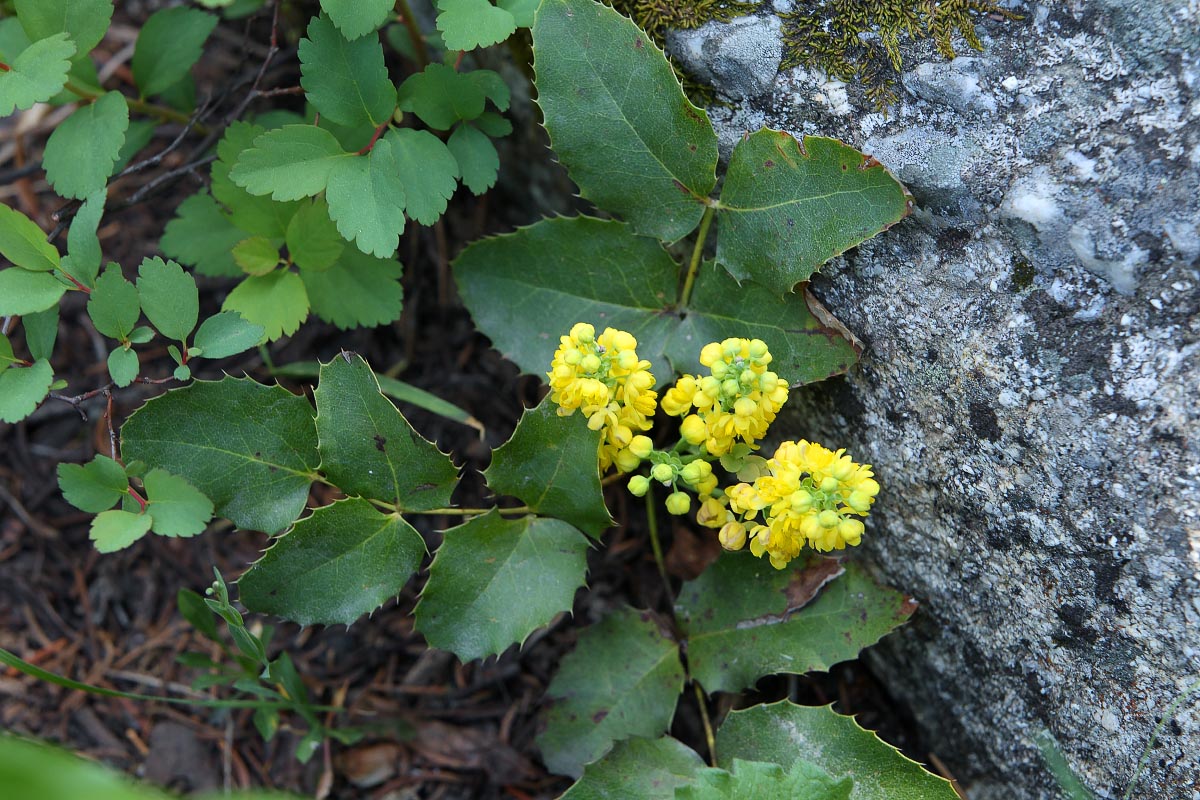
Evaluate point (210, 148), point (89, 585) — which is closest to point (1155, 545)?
point (210, 148)

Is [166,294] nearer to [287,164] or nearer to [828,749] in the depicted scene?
[287,164]

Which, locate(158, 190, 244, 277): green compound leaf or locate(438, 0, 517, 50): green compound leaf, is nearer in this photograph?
locate(438, 0, 517, 50): green compound leaf

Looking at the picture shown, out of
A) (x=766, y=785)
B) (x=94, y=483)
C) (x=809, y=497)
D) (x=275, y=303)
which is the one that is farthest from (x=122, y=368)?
(x=766, y=785)

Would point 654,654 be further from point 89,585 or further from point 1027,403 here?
point 89,585

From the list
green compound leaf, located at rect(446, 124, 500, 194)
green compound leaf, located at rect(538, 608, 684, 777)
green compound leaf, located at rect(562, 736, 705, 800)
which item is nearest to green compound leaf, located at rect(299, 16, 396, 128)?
green compound leaf, located at rect(446, 124, 500, 194)

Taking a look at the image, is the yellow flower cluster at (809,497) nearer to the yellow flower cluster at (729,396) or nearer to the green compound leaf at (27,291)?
the yellow flower cluster at (729,396)

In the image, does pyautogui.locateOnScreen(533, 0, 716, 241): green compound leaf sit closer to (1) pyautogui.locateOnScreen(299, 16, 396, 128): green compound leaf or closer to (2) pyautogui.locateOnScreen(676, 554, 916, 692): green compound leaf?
(1) pyautogui.locateOnScreen(299, 16, 396, 128): green compound leaf

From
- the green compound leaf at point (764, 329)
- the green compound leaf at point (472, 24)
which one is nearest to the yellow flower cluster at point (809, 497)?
the green compound leaf at point (764, 329)
